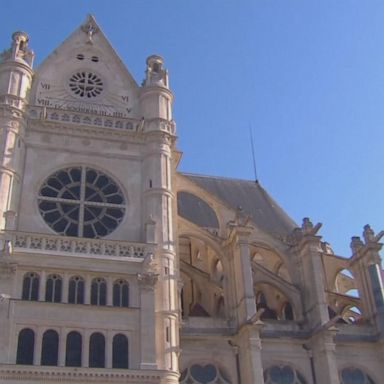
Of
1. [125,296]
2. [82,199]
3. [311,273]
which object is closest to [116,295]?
[125,296]

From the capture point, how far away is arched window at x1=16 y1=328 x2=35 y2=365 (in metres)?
22.6

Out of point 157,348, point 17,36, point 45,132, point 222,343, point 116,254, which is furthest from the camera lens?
point 17,36

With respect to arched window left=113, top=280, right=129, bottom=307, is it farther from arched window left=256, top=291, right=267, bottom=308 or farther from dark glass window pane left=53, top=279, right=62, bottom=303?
arched window left=256, top=291, right=267, bottom=308

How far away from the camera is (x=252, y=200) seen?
41.4 metres

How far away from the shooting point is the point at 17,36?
3164 cm

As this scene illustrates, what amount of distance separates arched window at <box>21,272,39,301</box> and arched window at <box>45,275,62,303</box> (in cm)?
40

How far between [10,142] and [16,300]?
7.62m

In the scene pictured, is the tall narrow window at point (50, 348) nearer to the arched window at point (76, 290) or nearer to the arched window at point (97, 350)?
the arched window at point (97, 350)

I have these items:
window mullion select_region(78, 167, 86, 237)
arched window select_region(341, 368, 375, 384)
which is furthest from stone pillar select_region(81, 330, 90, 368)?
arched window select_region(341, 368, 375, 384)

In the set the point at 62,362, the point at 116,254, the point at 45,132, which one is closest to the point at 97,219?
the point at 116,254

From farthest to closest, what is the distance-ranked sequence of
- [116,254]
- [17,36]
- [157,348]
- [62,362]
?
[17,36], [116,254], [157,348], [62,362]

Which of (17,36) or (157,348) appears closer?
(157,348)

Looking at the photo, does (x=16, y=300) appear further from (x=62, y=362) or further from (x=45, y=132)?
(x=45, y=132)

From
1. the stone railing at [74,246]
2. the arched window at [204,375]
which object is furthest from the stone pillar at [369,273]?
the stone railing at [74,246]
